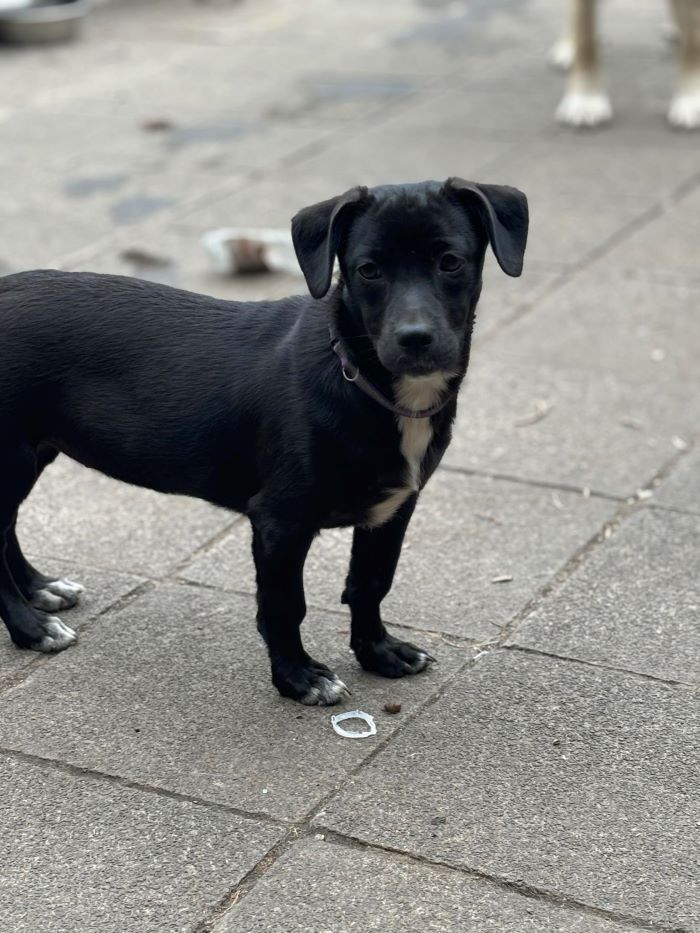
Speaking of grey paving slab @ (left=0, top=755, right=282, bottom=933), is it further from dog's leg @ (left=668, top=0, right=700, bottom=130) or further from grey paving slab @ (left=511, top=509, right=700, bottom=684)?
dog's leg @ (left=668, top=0, right=700, bottom=130)

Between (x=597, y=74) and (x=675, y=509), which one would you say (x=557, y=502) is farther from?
(x=597, y=74)

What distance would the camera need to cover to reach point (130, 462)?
3.97 m

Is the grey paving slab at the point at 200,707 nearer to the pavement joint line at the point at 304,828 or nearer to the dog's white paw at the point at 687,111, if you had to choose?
the pavement joint line at the point at 304,828

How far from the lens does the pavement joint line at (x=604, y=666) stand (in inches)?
157

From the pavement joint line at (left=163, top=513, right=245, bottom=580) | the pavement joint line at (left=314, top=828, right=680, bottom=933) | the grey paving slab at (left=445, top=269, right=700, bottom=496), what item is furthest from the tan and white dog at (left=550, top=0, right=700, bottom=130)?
the pavement joint line at (left=314, top=828, right=680, bottom=933)

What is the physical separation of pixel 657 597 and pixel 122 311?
1875mm

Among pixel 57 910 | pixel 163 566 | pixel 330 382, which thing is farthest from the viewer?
pixel 163 566

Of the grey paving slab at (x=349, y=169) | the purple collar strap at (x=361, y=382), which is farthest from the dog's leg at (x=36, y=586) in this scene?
the grey paving slab at (x=349, y=169)

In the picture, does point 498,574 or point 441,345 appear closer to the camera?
point 441,345

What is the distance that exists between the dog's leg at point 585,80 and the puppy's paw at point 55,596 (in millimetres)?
6165

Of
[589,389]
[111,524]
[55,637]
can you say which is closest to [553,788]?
[55,637]

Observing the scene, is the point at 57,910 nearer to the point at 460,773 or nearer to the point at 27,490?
the point at 460,773

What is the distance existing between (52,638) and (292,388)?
113cm

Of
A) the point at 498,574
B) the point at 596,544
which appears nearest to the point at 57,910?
the point at 498,574
